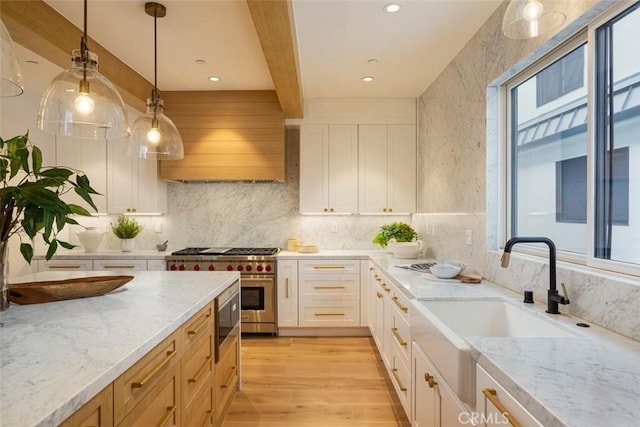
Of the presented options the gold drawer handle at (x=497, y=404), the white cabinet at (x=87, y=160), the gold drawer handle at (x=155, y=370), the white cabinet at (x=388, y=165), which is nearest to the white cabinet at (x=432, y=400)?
the gold drawer handle at (x=497, y=404)

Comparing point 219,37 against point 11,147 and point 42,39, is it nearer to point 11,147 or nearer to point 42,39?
point 42,39

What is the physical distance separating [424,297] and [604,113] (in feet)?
3.85

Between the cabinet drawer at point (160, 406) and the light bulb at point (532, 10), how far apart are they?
73.4 inches

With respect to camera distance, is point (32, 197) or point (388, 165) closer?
point (32, 197)

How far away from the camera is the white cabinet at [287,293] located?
370 cm

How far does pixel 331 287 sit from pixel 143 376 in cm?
268

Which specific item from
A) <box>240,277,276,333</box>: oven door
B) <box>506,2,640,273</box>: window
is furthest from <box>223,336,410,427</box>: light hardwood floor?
<box>506,2,640,273</box>: window

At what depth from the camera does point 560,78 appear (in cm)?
188

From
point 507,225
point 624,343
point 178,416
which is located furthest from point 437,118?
point 178,416

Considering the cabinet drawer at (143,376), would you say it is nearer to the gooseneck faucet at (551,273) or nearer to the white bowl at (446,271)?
the gooseneck faucet at (551,273)

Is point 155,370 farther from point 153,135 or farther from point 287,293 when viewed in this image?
point 287,293

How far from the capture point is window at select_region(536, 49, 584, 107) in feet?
5.68

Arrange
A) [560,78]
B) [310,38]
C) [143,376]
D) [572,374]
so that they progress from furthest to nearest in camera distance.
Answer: [310,38], [560,78], [143,376], [572,374]

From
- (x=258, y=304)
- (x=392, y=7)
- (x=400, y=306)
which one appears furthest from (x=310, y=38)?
(x=258, y=304)
